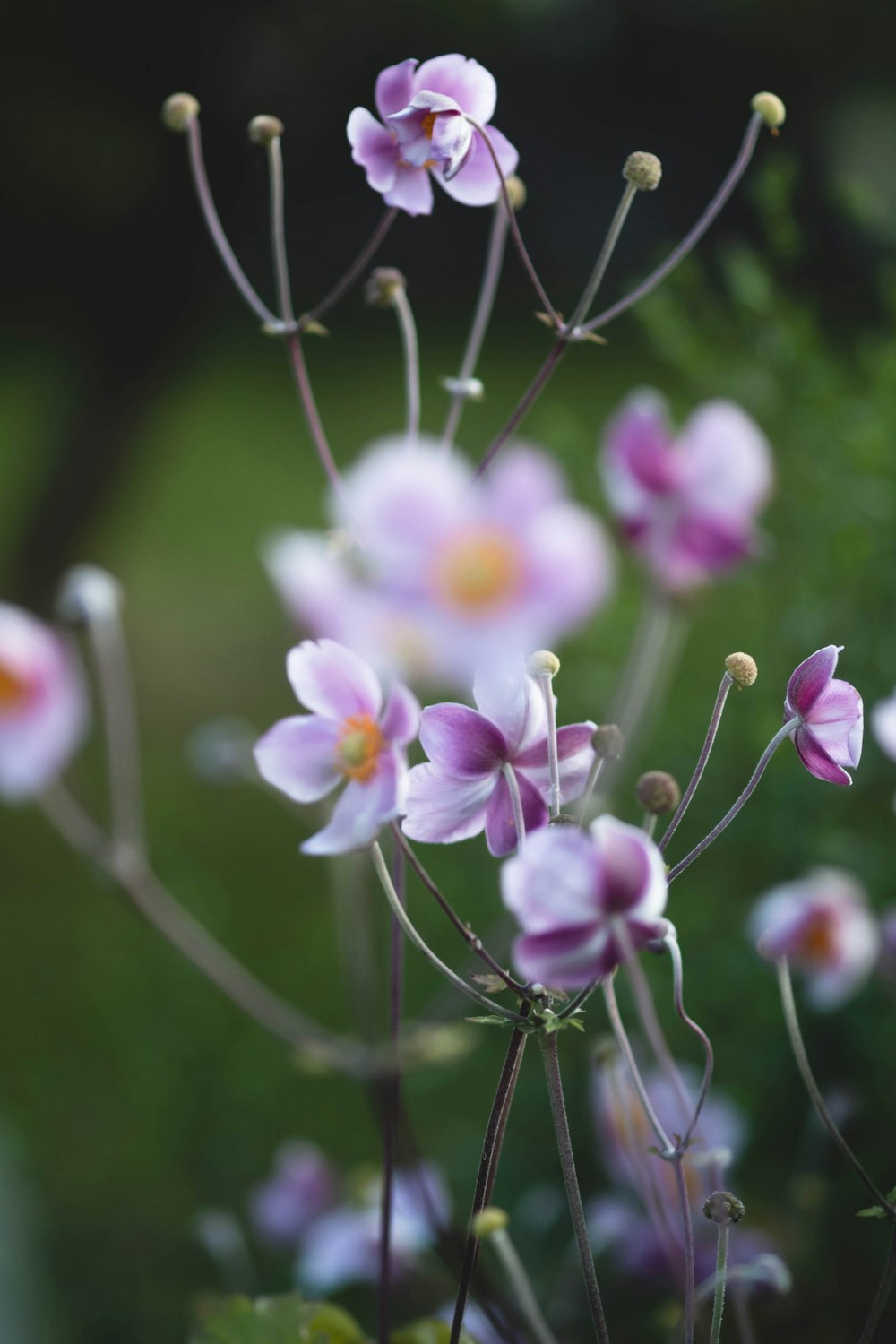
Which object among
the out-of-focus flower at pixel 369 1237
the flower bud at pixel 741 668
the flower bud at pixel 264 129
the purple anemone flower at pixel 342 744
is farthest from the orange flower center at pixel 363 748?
the out-of-focus flower at pixel 369 1237

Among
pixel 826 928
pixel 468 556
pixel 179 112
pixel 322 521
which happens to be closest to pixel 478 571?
pixel 468 556

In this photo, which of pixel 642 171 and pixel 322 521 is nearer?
pixel 642 171

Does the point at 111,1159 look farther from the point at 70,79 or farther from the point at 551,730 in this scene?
the point at 70,79

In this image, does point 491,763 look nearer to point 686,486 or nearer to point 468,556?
point 468,556

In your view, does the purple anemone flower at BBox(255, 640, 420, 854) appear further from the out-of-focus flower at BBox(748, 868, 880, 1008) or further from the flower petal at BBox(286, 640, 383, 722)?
the out-of-focus flower at BBox(748, 868, 880, 1008)

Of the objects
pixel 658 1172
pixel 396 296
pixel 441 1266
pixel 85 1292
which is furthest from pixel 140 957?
pixel 396 296

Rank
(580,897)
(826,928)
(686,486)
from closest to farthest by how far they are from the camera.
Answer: (580,897)
(826,928)
(686,486)

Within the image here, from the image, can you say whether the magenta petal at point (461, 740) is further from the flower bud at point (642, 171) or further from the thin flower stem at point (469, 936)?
the flower bud at point (642, 171)
